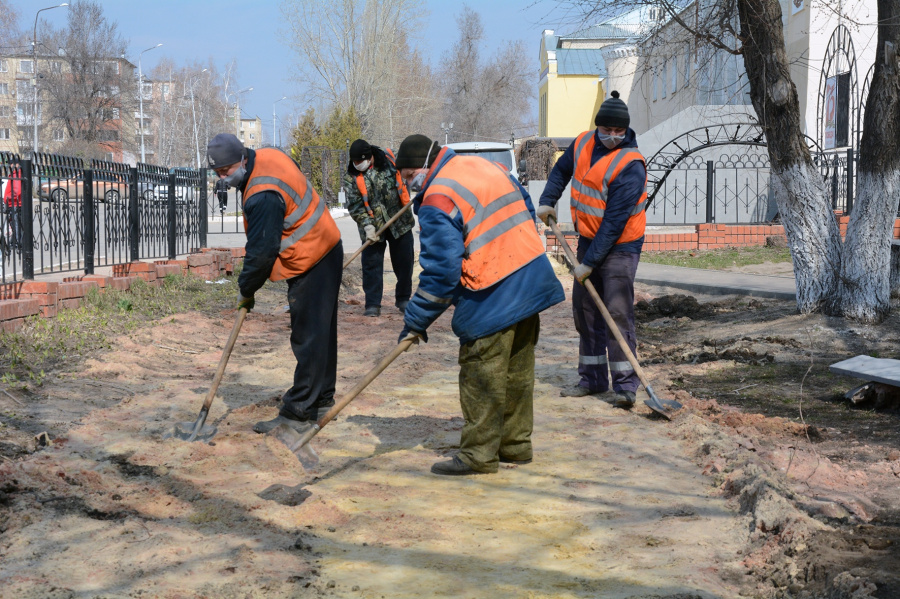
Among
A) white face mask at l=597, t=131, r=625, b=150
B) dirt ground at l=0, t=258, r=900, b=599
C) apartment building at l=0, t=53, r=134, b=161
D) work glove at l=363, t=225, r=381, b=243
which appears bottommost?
dirt ground at l=0, t=258, r=900, b=599

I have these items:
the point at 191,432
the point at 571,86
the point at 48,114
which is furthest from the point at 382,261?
the point at 48,114

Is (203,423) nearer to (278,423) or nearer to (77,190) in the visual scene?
(278,423)

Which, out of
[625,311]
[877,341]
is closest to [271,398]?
[625,311]

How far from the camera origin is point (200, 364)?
7020mm

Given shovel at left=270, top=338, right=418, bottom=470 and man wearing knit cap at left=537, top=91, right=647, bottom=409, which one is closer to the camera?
shovel at left=270, top=338, right=418, bottom=470

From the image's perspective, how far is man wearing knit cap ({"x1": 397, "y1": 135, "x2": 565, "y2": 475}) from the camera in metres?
4.13

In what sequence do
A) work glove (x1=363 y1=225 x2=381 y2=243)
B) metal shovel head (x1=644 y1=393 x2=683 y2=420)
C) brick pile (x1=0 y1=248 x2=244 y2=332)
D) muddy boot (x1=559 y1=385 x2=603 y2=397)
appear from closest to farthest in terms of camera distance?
metal shovel head (x1=644 y1=393 x2=683 y2=420)
muddy boot (x1=559 y1=385 x2=603 y2=397)
brick pile (x1=0 y1=248 x2=244 y2=332)
work glove (x1=363 y1=225 x2=381 y2=243)

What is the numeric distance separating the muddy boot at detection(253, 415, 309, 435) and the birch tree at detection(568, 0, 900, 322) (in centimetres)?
537

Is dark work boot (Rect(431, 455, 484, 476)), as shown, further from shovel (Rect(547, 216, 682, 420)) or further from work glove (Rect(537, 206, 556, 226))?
work glove (Rect(537, 206, 556, 226))

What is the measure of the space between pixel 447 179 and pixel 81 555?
87.9 inches

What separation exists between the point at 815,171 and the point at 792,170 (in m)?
0.21

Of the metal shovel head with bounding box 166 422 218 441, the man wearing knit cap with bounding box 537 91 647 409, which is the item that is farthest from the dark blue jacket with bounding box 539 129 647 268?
the metal shovel head with bounding box 166 422 218 441

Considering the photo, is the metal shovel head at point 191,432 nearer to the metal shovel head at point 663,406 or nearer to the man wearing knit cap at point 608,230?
the man wearing knit cap at point 608,230

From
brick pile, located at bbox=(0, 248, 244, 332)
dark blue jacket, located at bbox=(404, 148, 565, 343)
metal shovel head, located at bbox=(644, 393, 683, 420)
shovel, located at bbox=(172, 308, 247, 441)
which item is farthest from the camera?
brick pile, located at bbox=(0, 248, 244, 332)
